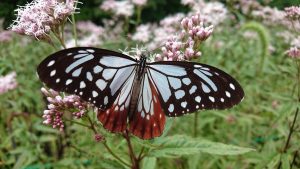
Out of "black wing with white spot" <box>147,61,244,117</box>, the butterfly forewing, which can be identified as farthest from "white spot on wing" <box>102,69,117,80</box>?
"black wing with white spot" <box>147,61,244,117</box>

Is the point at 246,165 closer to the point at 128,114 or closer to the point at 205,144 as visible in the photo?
the point at 205,144

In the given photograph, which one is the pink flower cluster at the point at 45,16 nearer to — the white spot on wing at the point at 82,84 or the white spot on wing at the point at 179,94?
the white spot on wing at the point at 82,84

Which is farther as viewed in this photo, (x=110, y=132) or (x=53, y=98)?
(x=53, y=98)

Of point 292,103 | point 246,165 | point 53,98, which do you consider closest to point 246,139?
point 246,165

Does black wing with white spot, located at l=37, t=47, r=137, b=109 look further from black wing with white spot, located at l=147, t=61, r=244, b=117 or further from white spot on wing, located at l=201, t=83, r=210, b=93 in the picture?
white spot on wing, located at l=201, t=83, r=210, b=93

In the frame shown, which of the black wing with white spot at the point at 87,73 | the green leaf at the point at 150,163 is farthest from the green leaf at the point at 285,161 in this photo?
the black wing with white spot at the point at 87,73
